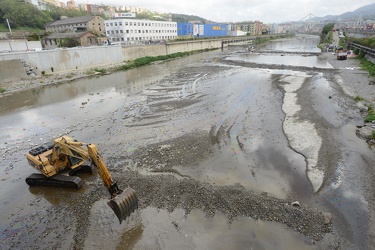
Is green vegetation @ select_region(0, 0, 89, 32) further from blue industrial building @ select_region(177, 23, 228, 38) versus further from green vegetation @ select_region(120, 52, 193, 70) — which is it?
Result: green vegetation @ select_region(120, 52, 193, 70)

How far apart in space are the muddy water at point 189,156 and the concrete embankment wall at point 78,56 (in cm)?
749

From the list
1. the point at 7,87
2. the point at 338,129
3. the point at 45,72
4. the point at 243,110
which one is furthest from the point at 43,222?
the point at 45,72

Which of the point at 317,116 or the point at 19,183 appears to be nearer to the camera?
the point at 19,183

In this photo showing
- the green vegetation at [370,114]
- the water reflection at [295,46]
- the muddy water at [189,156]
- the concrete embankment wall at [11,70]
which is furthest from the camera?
the water reflection at [295,46]

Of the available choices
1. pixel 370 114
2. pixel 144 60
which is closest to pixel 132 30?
pixel 144 60

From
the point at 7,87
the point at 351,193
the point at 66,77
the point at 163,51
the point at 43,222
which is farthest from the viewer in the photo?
the point at 163,51

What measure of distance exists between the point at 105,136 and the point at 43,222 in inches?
254

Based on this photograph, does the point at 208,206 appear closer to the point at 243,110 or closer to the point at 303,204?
the point at 303,204

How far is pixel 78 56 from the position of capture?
35.0m

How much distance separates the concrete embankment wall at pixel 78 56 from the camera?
29.0m

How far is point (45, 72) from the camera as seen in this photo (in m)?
30.9

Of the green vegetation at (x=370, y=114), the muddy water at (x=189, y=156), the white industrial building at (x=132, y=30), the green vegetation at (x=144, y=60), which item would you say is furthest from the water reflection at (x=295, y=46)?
the green vegetation at (x=370, y=114)

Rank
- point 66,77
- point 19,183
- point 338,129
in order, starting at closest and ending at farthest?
point 19,183
point 338,129
point 66,77

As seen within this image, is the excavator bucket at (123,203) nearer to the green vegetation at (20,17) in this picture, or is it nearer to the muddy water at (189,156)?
the muddy water at (189,156)
